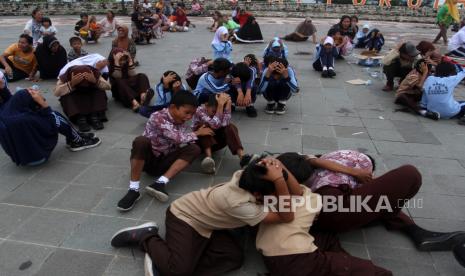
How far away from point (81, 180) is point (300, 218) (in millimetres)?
2213

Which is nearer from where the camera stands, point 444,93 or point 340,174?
point 340,174

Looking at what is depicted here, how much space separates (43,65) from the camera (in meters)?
6.88

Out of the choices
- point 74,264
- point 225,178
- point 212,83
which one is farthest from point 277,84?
point 74,264

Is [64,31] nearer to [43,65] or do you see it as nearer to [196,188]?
[43,65]

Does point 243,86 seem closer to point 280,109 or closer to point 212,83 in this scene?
point 212,83

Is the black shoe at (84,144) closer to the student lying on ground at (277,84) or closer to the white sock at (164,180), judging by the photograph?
the white sock at (164,180)

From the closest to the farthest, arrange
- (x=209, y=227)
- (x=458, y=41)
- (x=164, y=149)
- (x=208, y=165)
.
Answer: (x=209, y=227)
(x=164, y=149)
(x=208, y=165)
(x=458, y=41)

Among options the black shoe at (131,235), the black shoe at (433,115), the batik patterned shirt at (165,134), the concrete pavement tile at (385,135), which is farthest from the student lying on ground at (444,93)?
the black shoe at (131,235)

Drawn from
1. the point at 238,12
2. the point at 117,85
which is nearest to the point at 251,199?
the point at 117,85

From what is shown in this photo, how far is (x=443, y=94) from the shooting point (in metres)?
5.13

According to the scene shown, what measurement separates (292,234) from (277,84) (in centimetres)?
336

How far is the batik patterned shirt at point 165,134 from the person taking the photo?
3309 millimetres

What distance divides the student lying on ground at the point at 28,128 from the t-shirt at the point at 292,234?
2502mm

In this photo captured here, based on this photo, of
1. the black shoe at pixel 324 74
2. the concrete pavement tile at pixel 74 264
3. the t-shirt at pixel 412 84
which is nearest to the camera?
the concrete pavement tile at pixel 74 264
